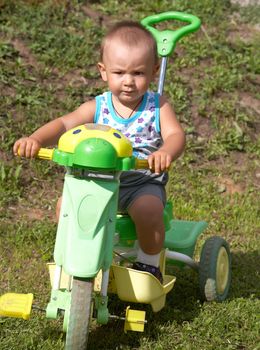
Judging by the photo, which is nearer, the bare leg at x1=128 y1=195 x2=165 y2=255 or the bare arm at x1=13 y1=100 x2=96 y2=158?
the bare arm at x1=13 y1=100 x2=96 y2=158

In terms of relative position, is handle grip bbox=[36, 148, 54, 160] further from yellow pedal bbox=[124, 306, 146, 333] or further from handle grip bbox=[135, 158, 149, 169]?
yellow pedal bbox=[124, 306, 146, 333]

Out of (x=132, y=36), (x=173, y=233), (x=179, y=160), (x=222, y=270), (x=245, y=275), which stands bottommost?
(x=245, y=275)

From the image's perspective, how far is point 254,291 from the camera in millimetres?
3580

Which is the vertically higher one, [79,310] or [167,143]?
[167,143]

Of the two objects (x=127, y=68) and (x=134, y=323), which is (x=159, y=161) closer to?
(x=127, y=68)

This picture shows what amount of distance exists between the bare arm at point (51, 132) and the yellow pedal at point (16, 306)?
1.89ft

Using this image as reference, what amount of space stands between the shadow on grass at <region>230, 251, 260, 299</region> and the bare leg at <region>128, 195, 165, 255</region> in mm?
722

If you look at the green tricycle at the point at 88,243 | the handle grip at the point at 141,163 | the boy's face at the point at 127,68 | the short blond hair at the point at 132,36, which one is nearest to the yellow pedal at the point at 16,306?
the green tricycle at the point at 88,243

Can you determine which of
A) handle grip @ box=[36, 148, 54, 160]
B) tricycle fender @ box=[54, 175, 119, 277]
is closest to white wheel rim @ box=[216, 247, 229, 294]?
tricycle fender @ box=[54, 175, 119, 277]

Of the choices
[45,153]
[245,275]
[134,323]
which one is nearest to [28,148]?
[45,153]

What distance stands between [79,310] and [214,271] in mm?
1018

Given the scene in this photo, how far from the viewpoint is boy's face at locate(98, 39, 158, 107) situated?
2.97 metres

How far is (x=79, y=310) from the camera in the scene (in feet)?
8.38

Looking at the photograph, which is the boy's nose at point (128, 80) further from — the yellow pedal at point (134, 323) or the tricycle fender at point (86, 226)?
the yellow pedal at point (134, 323)
